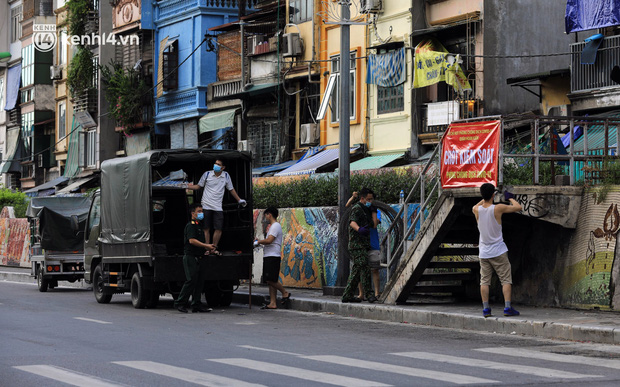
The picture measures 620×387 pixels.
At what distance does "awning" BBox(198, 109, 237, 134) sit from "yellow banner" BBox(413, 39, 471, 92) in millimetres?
11981

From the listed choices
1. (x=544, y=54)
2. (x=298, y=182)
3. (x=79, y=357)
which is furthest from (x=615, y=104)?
(x=79, y=357)

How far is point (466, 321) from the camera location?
50.8 feet

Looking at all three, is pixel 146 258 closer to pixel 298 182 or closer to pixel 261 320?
pixel 261 320

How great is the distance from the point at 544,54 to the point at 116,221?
44.1ft

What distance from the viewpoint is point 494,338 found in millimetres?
14125

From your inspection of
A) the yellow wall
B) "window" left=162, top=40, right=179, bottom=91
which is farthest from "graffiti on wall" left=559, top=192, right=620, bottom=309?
"window" left=162, top=40, right=179, bottom=91

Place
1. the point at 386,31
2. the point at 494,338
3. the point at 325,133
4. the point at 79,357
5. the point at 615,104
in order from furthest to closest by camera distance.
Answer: the point at 325,133
the point at 386,31
the point at 615,104
the point at 494,338
the point at 79,357

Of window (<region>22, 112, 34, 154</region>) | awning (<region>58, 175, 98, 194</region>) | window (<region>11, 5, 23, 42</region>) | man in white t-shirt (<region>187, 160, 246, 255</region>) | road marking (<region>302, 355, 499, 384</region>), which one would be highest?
window (<region>11, 5, 23, 42</region>)

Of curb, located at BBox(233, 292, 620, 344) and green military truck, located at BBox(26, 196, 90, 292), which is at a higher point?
green military truck, located at BBox(26, 196, 90, 292)

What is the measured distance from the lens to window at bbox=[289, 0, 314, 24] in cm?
3469

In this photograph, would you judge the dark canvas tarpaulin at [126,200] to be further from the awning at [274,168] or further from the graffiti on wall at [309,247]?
the awning at [274,168]

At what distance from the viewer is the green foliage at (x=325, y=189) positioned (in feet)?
73.3

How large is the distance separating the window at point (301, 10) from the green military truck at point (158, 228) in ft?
47.4
